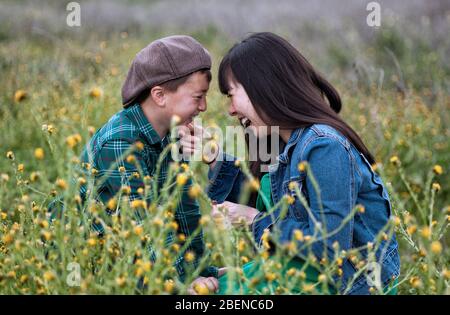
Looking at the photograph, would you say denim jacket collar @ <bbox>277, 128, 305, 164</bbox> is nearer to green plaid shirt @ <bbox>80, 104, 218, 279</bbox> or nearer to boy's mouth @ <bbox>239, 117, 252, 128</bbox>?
boy's mouth @ <bbox>239, 117, 252, 128</bbox>

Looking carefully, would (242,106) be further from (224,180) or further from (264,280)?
(264,280)

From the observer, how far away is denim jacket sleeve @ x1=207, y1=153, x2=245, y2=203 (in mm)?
2714

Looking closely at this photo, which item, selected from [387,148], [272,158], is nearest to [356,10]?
[387,148]

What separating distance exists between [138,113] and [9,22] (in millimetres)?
7432

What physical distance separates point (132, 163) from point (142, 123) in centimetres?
27

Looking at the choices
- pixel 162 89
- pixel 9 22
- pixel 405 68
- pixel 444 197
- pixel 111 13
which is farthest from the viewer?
pixel 111 13

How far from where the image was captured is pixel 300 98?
222 centimetres

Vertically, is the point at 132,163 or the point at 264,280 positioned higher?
the point at 132,163

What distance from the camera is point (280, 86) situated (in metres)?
2.20

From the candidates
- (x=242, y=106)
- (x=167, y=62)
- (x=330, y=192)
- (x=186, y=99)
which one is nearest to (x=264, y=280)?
(x=330, y=192)

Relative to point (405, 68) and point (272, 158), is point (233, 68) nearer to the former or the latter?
point (272, 158)

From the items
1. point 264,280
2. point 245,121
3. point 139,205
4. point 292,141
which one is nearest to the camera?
point 139,205

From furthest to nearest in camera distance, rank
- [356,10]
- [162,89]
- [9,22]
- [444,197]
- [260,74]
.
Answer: [356,10] → [9,22] → [444,197] → [162,89] → [260,74]

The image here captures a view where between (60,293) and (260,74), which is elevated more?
(260,74)
